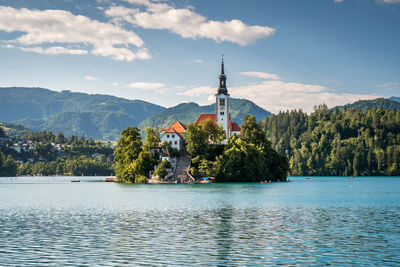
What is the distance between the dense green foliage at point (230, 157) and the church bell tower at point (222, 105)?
15583mm

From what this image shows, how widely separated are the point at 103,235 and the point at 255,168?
117185mm

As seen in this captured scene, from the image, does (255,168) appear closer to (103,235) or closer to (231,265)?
(103,235)

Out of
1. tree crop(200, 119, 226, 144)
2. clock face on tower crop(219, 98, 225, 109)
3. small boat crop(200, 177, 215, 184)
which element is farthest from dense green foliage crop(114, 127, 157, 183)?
clock face on tower crop(219, 98, 225, 109)

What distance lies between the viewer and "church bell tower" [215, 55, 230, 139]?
174m

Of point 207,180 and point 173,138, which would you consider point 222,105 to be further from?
point 207,180

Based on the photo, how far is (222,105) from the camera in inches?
6865

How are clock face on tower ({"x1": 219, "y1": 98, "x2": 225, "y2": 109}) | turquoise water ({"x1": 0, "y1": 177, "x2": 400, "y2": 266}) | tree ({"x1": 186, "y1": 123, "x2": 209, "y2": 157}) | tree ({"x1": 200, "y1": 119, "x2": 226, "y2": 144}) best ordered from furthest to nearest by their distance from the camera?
clock face on tower ({"x1": 219, "y1": 98, "x2": 225, "y2": 109})
tree ({"x1": 200, "y1": 119, "x2": 226, "y2": 144})
tree ({"x1": 186, "y1": 123, "x2": 209, "y2": 157})
turquoise water ({"x1": 0, "y1": 177, "x2": 400, "y2": 266})

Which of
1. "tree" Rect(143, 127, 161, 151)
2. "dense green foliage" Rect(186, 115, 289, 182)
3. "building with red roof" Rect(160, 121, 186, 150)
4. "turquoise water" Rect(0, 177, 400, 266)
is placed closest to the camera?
"turquoise water" Rect(0, 177, 400, 266)

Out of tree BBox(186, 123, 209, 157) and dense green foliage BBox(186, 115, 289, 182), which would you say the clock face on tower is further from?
tree BBox(186, 123, 209, 157)

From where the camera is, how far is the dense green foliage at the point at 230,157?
5807 inches

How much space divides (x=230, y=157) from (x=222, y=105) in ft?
110

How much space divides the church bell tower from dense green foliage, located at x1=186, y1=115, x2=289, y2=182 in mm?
15583

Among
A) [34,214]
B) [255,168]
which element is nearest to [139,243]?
[34,214]

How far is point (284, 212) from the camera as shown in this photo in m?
58.2
